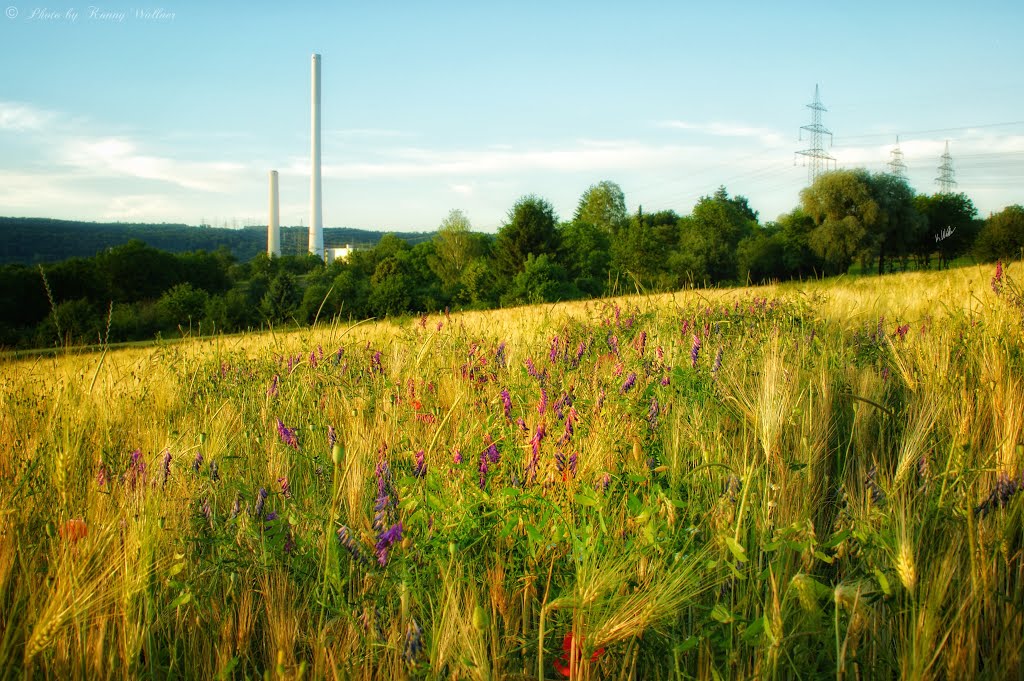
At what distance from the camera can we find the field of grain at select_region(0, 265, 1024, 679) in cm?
155

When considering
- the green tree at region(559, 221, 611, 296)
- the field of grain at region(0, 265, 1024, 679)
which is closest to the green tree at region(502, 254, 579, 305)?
the green tree at region(559, 221, 611, 296)

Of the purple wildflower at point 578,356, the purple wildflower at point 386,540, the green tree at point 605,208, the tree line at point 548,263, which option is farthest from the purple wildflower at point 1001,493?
the green tree at point 605,208

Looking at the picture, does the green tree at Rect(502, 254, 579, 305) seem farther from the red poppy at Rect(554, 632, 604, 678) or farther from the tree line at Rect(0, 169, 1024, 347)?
the red poppy at Rect(554, 632, 604, 678)

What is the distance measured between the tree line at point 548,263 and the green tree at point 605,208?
523 inches

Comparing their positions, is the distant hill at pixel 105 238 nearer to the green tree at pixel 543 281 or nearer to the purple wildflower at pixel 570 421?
the green tree at pixel 543 281

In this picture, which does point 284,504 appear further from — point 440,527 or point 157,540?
point 440,527

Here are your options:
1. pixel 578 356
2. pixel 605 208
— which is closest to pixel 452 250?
pixel 605 208

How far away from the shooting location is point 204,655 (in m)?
1.79

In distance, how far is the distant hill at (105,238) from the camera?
87.1 metres

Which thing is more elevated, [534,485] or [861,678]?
[534,485]

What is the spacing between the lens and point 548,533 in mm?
2098

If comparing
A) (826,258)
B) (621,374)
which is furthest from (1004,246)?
(621,374)

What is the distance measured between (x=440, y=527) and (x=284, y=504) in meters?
0.69

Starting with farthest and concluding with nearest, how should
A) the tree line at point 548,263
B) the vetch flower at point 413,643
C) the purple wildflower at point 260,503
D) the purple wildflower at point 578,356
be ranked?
1. the tree line at point 548,263
2. the purple wildflower at point 578,356
3. the purple wildflower at point 260,503
4. the vetch flower at point 413,643
